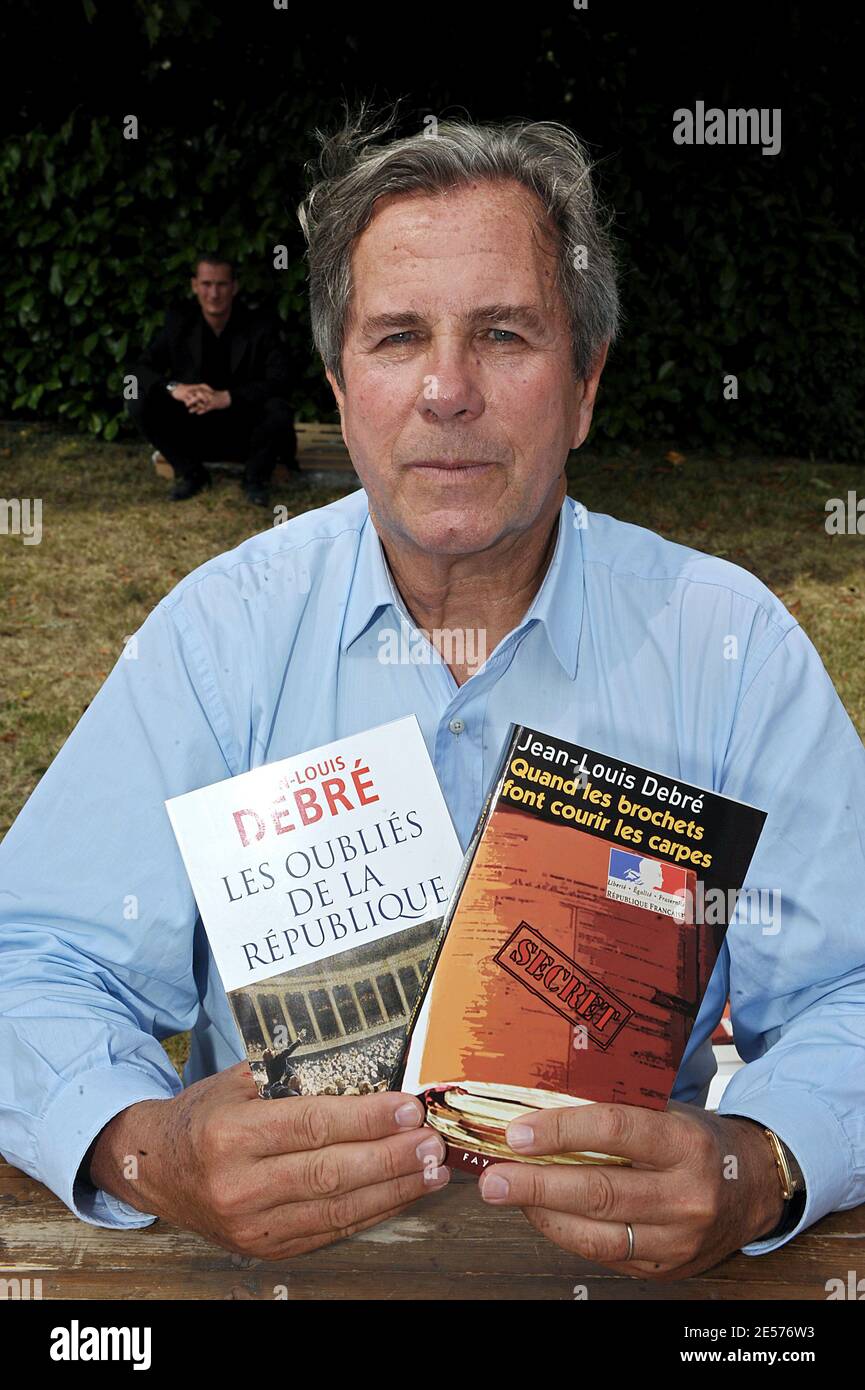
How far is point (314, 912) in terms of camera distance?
1.32 metres

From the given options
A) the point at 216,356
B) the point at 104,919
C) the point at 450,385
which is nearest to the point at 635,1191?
the point at 104,919

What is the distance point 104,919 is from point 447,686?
559 mm

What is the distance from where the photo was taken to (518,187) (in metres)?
1.79

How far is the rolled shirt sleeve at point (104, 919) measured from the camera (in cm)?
144

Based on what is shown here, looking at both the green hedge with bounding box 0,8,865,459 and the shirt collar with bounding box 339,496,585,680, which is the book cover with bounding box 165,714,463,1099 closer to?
the shirt collar with bounding box 339,496,585,680

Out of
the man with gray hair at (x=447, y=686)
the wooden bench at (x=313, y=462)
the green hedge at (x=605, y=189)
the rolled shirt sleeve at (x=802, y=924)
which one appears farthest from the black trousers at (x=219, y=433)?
the rolled shirt sleeve at (x=802, y=924)

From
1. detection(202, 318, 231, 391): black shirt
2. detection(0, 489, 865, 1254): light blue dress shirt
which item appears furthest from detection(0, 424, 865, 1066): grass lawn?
detection(0, 489, 865, 1254): light blue dress shirt

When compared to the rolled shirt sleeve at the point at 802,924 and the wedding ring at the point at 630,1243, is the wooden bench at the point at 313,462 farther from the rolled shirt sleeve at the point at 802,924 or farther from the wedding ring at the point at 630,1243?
the wedding ring at the point at 630,1243

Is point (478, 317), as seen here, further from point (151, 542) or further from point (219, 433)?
point (219, 433)

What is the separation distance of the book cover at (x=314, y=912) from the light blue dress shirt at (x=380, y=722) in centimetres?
26

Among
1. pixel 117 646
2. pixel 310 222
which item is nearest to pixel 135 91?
pixel 117 646

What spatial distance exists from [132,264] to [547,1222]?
8.60 m

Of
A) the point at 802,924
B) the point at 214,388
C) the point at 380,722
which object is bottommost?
the point at 802,924

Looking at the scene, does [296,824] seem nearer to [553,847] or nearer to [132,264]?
[553,847]
